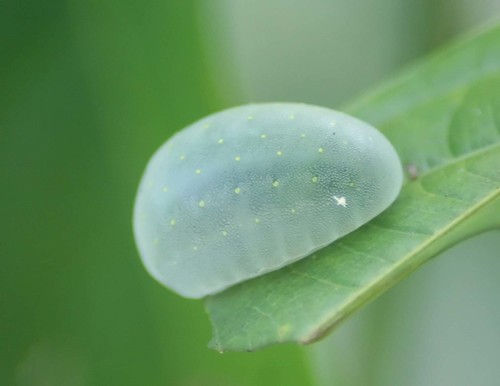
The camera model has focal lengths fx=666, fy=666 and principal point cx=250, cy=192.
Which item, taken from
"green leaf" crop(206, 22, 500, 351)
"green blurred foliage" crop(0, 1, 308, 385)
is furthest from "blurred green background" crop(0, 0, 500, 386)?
"green leaf" crop(206, 22, 500, 351)

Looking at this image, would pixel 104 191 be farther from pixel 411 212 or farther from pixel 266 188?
pixel 411 212

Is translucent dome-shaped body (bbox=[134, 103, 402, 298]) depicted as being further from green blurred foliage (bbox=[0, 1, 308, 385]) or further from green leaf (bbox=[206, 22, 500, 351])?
green blurred foliage (bbox=[0, 1, 308, 385])

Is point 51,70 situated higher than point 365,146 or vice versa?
point 51,70

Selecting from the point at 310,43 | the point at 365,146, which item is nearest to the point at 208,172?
the point at 365,146

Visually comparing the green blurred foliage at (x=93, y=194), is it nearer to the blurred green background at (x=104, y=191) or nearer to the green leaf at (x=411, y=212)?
the blurred green background at (x=104, y=191)

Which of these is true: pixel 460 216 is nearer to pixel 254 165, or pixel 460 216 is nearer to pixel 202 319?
pixel 254 165
